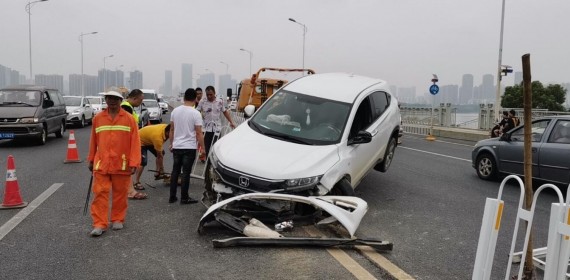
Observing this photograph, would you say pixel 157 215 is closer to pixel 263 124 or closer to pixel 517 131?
pixel 263 124

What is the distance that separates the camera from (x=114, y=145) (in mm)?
5566

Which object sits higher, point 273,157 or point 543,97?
point 543,97

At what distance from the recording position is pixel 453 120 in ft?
84.5

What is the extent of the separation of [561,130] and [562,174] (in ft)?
2.74

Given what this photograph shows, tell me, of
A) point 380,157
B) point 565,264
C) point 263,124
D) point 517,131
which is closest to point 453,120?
point 517,131

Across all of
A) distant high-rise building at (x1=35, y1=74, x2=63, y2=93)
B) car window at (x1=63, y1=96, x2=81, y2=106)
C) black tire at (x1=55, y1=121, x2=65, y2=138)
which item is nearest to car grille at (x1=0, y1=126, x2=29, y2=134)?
black tire at (x1=55, y1=121, x2=65, y2=138)

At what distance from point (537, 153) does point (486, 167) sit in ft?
4.42

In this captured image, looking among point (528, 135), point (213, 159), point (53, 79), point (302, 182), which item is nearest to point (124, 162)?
point (213, 159)

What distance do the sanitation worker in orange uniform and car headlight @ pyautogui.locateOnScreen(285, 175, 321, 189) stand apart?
70.8 inches

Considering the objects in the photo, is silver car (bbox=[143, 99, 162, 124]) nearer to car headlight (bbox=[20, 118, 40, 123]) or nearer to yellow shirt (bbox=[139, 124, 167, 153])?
car headlight (bbox=[20, 118, 40, 123])

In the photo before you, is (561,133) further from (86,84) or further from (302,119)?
(86,84)

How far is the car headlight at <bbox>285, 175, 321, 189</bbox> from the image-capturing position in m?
5.50

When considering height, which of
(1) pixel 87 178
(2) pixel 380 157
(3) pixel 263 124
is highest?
(3) pixel 263 124

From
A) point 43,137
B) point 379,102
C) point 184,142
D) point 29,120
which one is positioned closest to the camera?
point 184,142
